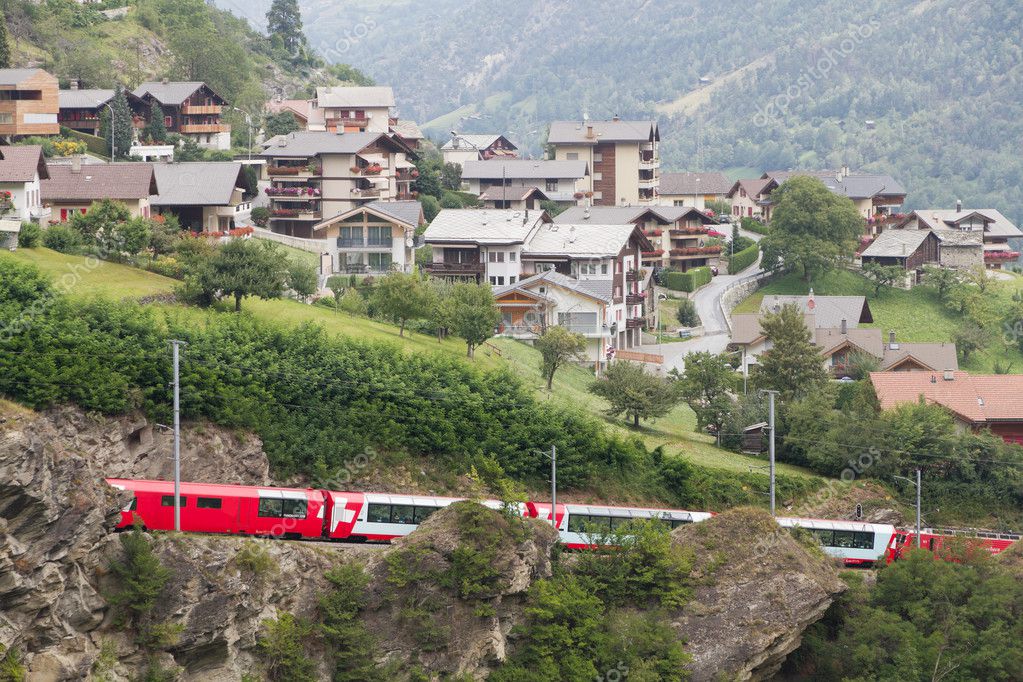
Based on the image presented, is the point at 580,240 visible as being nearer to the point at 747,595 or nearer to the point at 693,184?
the point at 747,595

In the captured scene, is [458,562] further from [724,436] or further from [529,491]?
[724,436]

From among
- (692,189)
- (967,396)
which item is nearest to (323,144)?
(692,189)

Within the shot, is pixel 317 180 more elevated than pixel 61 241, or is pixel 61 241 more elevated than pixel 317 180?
pixel 317 180

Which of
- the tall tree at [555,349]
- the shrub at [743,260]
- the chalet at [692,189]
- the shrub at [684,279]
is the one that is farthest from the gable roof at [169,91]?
the tall tree at [555,349]

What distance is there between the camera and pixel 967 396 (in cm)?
6234

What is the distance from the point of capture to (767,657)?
39906mm

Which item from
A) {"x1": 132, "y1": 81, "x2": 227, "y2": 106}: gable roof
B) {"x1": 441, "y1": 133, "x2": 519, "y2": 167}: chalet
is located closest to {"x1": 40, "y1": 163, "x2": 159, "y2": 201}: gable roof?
{"x1": 132, "y1": 81, "x2": 227, "y2": 106}: gable roof

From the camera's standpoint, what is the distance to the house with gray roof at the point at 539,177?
110188 mm

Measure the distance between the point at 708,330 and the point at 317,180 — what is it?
88.0 ft

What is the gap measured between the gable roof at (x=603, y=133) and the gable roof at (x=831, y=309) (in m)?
29.0

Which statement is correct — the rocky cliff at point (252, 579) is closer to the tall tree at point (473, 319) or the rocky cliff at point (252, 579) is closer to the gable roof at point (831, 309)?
the tall tree at point (473, 319)

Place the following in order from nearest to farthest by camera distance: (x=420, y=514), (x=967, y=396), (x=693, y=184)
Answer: (x=420, y=514)
(x=967, y=396)
(x=693, y=184)

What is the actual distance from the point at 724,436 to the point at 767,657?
21.3 meters

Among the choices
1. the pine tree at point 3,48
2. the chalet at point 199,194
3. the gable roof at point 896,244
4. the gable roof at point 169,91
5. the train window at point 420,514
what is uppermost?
the pine tree at point 3,48
